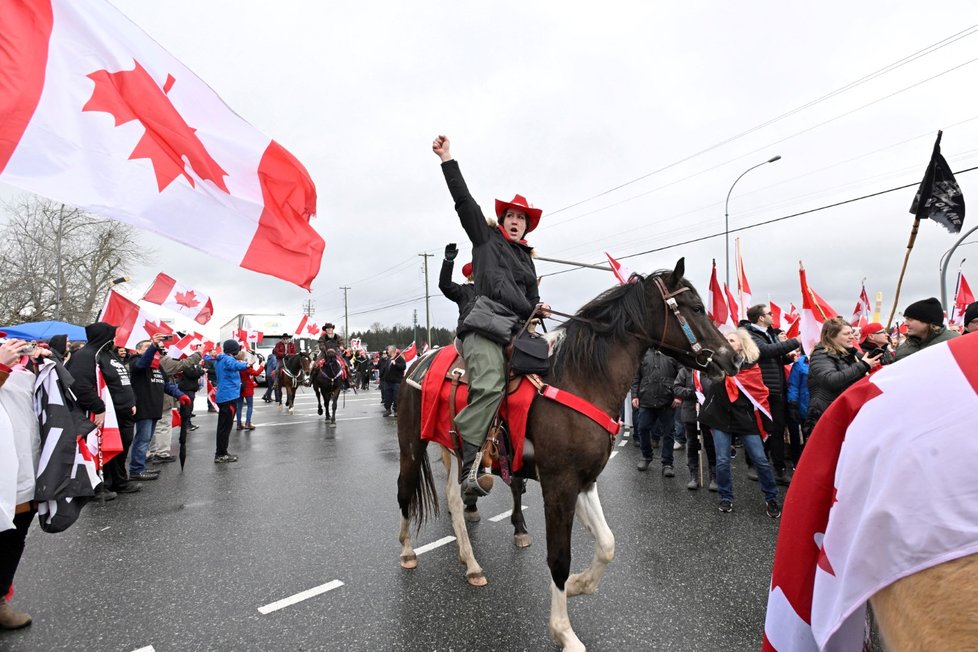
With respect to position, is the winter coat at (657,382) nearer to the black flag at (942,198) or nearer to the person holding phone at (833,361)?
the person holding phone at (833,361)

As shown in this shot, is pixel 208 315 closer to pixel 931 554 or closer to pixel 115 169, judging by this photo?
pixel 115 169

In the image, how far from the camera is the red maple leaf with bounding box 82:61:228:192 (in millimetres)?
2488

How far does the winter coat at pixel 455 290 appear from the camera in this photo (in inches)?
163

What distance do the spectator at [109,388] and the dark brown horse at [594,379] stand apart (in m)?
4.10

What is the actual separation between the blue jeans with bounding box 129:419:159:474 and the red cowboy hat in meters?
6.96

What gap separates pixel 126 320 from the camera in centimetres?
723

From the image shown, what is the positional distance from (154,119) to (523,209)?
2.28 m

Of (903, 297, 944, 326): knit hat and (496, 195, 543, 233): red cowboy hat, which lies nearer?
(496, 195, 543, 233): red cowboy hat

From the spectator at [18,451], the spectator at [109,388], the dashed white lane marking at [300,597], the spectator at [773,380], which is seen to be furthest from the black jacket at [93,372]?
the spectator at [773,380]

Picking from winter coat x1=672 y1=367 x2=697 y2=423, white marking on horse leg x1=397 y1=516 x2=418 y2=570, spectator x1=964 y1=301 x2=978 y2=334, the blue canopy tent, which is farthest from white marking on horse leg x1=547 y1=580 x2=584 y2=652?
the blue canopy tent

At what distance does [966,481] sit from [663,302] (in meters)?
2.77

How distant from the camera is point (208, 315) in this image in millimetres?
8984

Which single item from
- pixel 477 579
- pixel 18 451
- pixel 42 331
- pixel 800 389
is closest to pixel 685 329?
pixel 477 579

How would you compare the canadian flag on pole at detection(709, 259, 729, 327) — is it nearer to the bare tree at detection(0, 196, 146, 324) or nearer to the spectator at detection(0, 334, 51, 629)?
the spectator at detection(0, 334, 51, 629)
